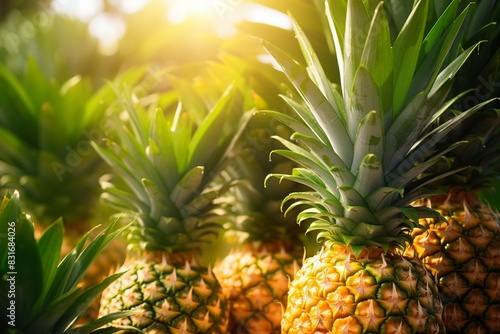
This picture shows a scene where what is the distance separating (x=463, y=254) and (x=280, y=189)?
1.83ft

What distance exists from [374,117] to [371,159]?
0.30 feet

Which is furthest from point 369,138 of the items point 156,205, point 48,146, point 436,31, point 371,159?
point 48,146

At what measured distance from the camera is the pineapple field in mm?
1055

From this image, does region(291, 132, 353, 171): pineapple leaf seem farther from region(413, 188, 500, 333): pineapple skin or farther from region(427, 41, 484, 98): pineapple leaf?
region(413, 188, 500, 333): pineapple skin

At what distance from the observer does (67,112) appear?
7.41 feet

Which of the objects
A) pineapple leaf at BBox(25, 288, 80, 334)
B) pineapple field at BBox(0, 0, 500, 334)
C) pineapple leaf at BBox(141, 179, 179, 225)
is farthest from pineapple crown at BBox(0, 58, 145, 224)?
pineapple leaf at BBox(25, 288, 80, 334)

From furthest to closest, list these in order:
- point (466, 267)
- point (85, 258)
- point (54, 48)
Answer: point (54, 48) < point (466, 267) < point (85, 258)

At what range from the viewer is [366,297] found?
106 cm

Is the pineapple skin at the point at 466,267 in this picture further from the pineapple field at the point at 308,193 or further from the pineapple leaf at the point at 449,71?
the pineapple leaf at the point at 449,71

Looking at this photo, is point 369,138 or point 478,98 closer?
point 369,138

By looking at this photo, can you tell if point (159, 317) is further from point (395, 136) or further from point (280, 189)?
point (395, 136)

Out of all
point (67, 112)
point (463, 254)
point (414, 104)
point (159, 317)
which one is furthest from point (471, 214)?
point (67, 112)

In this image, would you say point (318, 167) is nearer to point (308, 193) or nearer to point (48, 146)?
point (308, 193)

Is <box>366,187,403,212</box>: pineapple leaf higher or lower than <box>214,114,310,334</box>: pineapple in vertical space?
higher
